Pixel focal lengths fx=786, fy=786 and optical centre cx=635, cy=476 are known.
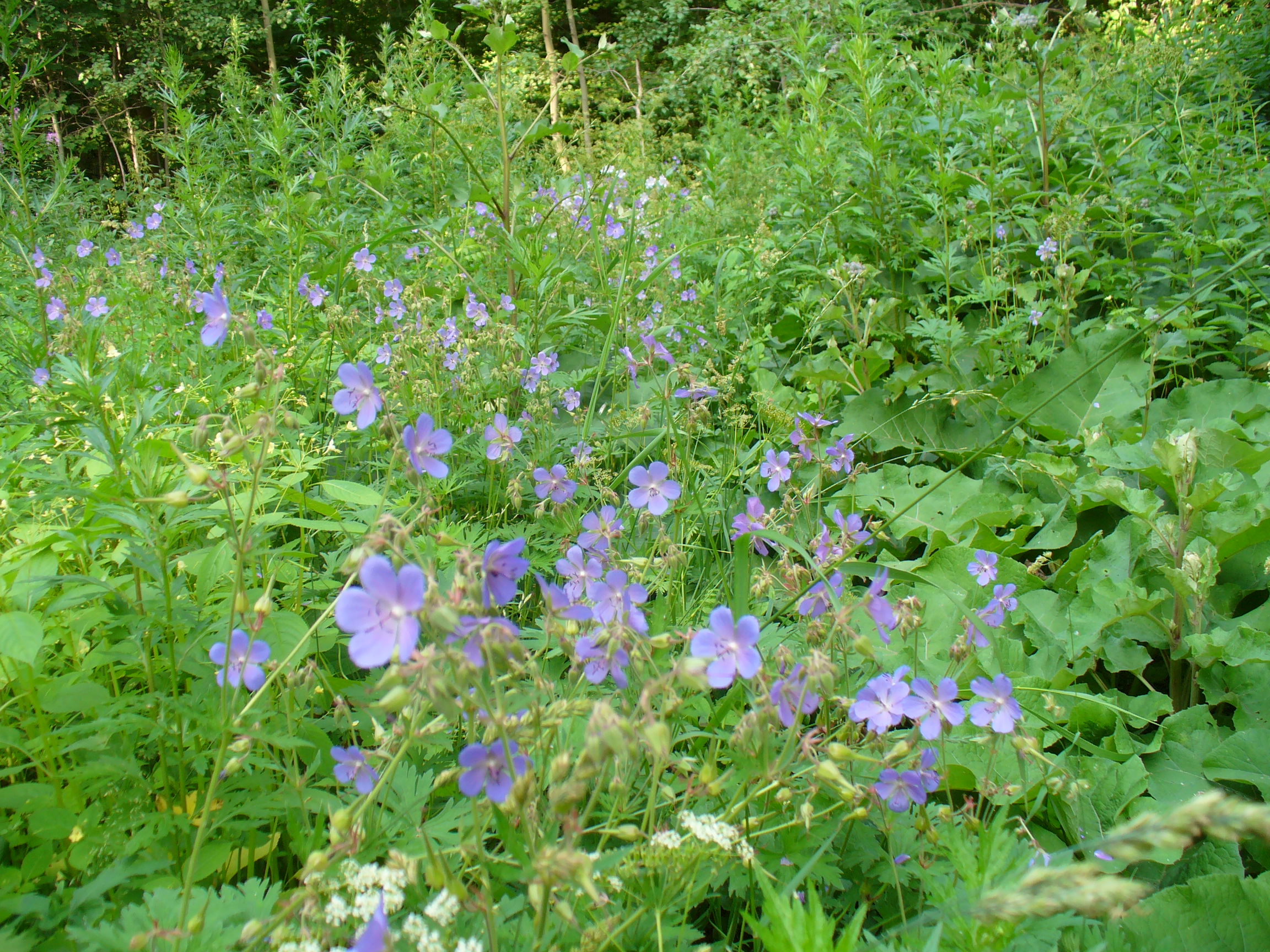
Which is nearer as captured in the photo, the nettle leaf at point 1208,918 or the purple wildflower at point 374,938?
the purple wildflower at point 374,938

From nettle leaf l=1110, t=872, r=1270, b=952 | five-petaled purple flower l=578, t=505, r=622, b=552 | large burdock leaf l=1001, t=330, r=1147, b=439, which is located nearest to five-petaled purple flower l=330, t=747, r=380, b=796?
five-petaled purple flower l=578, t=505, r=622, b=552

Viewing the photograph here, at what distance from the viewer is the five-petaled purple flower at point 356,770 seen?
3.34ft

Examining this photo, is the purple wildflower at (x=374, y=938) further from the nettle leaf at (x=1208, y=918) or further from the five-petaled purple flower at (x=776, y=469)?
the five-petaled purple flower at (x=776, y=469)

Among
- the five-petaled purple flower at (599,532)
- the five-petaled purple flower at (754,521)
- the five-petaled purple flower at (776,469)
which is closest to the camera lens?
the five-petaled purple flower at (599,532)

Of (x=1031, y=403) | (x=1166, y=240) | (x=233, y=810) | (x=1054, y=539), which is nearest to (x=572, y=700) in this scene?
(x=233, y=810)

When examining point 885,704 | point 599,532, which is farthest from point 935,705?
point 599,532

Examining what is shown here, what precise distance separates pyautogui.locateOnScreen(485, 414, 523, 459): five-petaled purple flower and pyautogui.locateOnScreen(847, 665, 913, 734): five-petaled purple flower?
1.01 meters

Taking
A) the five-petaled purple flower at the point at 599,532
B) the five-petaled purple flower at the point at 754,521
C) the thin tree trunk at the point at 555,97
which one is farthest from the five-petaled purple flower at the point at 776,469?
the thin tree trunk at the point at 555,97

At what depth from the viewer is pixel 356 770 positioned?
1079 mm

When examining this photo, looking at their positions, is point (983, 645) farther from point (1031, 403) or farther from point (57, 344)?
point (57, 344)

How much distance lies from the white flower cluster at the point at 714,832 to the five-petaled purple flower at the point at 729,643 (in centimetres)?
17

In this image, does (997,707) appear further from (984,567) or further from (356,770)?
(356,770)

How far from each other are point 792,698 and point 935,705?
271 mm

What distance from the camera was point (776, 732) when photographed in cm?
129
